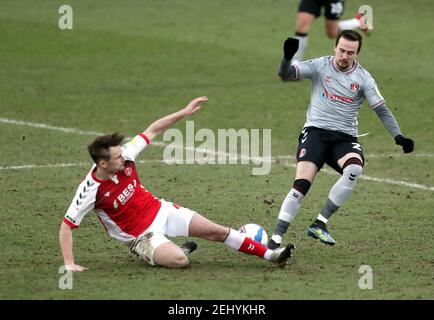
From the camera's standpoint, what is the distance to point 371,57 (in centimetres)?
2297

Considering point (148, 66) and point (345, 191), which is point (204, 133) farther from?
point (345, 191)

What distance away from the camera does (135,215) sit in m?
10.5

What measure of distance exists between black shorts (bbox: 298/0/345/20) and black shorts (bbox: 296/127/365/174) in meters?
9.61

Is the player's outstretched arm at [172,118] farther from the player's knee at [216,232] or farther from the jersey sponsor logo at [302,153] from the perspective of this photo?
the jersey sponsor logo at [302,153]

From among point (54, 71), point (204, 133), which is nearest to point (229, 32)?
point (54, 71)

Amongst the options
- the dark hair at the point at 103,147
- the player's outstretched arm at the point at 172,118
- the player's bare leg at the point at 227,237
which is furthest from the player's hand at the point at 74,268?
the player's outstretched arm at the point at 172,118

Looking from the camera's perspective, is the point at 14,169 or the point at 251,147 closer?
the point at 14,169

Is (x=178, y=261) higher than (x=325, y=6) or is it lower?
lower

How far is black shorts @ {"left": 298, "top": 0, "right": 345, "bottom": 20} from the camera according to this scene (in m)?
20.8

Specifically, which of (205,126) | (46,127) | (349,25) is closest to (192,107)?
(205,126)

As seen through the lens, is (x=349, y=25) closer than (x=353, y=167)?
No

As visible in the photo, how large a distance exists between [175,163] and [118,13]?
11.9 metres

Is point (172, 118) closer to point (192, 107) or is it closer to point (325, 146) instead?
point (192, 107)

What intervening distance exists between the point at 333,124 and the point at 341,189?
748mm
